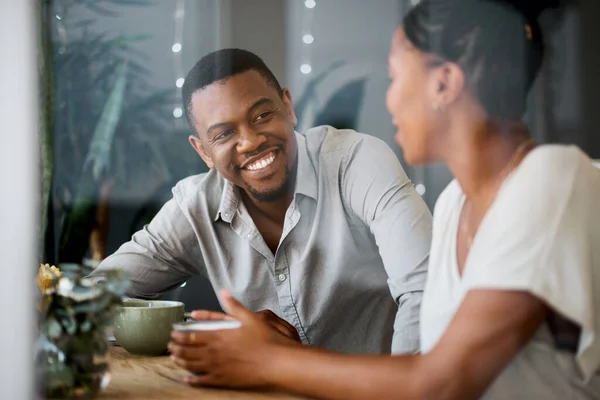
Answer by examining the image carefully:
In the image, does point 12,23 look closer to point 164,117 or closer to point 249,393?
point 164,117

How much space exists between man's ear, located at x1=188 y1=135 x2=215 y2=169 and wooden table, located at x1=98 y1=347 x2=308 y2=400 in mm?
313

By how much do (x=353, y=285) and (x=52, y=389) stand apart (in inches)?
17.9

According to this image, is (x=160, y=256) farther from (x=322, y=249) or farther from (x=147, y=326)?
(x=322, y=249)

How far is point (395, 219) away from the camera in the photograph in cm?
105

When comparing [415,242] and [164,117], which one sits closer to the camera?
[415,242]

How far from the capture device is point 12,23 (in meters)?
1.04

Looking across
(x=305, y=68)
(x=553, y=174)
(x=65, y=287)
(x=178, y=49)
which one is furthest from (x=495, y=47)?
(x=65, y=287)

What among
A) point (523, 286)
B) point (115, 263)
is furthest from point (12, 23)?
point (523, 286)

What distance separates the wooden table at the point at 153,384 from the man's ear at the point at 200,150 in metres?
0.31

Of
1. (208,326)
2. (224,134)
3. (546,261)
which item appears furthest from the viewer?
(224,134)

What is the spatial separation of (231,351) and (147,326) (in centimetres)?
19

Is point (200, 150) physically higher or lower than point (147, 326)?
higher

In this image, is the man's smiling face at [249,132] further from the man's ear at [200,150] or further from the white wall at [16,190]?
the white wall at [16,190]

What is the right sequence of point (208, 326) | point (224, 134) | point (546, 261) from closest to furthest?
1. point (546, 261)
2. point (208, 326)
3. point (224, 134)
